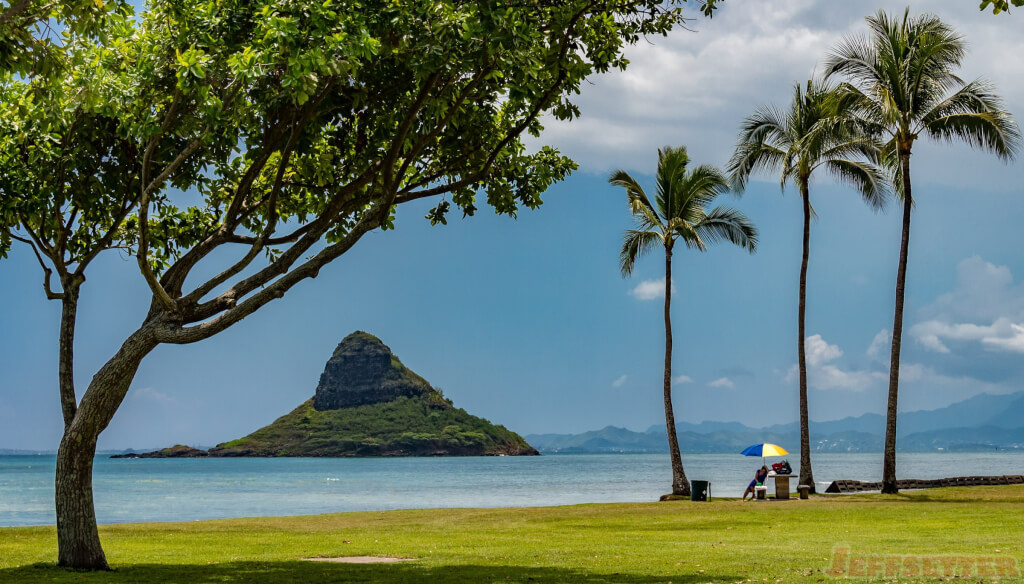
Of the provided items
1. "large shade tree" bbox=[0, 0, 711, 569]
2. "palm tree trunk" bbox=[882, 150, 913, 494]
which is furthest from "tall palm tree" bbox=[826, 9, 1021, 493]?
"large shade tree" bbox=[0, 0, 711, 569]

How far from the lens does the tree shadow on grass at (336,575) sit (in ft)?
42.5

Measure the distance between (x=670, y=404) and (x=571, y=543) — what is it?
1758 cm

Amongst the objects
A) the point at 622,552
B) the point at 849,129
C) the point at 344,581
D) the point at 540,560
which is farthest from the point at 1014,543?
the point at 849,129

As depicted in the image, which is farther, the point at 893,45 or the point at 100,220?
the point at 893,45

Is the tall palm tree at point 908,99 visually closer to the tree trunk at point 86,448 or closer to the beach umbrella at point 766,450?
the beach umbrella at point 766,450

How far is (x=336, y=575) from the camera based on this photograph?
13.9 m

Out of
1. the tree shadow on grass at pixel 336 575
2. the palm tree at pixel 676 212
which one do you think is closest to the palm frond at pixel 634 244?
the palm tree at pixel 676 212

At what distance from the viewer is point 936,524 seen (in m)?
20.1

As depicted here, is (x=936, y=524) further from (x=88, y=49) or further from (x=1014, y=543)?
(x=88, y=49)

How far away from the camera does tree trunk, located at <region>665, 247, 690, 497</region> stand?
3403cm

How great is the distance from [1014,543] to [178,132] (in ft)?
47.5

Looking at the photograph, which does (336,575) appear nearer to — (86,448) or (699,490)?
(86,448)

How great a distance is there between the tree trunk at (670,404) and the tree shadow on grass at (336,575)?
20189mm

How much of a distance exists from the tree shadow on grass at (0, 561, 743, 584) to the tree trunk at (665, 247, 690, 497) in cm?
2019
